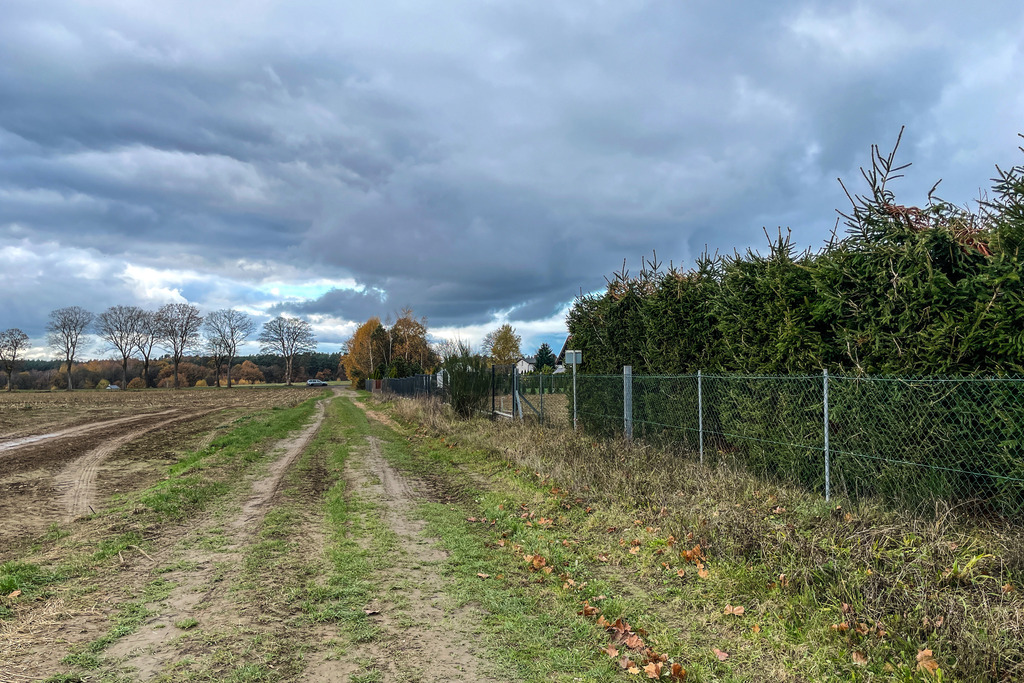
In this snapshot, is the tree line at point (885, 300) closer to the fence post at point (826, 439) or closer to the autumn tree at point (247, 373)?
the fence post at point (826, 439)

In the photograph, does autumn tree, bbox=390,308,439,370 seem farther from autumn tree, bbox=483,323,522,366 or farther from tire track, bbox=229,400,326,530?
tire track, bbox=229,400,326,530

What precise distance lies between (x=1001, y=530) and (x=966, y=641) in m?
2.32

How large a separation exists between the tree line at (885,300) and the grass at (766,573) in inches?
63.4

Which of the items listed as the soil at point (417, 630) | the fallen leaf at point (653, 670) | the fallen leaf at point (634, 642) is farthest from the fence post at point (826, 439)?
the soil at point (417, 630)

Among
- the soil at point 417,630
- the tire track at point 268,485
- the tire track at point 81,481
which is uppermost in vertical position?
the tire track at point 81,481

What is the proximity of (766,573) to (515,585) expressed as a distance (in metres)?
2.16

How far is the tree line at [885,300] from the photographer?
17.7 feet

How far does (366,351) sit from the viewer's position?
249 feet

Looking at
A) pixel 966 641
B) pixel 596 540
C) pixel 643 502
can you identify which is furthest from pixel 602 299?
pixel 966 641

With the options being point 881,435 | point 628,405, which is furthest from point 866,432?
point 628,405

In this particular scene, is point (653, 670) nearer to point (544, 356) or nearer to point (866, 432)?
point (866, 432)

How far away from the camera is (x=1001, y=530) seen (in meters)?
5.11

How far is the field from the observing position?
12.3 ft

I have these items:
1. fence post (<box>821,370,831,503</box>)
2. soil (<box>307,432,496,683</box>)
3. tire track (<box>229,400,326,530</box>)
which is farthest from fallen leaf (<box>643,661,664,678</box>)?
tire track (<box>229,400,326,530</box>)
